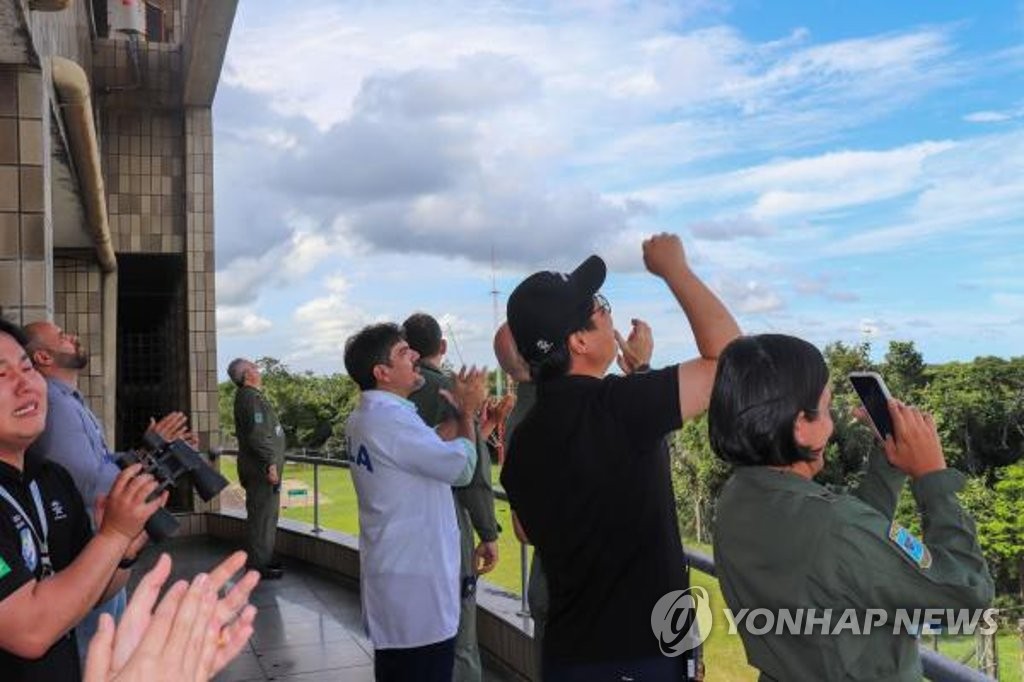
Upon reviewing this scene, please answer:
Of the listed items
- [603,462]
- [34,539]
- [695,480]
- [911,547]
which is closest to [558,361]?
[603,462]

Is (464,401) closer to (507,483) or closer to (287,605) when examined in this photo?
(507,483)

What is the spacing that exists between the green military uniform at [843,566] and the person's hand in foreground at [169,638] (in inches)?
30.9

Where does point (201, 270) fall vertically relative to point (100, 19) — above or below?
below

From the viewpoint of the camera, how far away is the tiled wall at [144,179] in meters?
9.10

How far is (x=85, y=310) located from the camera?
937 centimetres

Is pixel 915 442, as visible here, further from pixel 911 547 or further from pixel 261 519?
pixel 261 519

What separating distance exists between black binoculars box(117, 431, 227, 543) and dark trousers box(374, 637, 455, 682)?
1.01 metres

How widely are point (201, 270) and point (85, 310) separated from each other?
139cm

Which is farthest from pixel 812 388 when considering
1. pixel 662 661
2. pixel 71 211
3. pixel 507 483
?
pixel 71 211

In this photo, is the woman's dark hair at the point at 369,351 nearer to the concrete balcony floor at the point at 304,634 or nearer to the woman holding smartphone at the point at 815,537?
the woman holding smartphone at the point at 815,537

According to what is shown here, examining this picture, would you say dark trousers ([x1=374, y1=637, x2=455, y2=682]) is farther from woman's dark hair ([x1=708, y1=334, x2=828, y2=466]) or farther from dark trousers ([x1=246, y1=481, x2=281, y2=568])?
dark trousers ([x1=246, y1=481, x2=281, y2=568])

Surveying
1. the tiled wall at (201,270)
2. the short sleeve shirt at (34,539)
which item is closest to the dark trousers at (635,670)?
the short sleeve shirt at (34,539)

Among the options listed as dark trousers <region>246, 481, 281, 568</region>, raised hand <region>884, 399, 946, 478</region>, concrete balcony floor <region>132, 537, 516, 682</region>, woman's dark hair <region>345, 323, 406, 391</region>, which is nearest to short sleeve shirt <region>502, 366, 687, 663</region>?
raised hand <region>884, 399, 946, 478</region>

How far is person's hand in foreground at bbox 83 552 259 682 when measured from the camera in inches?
35.9
